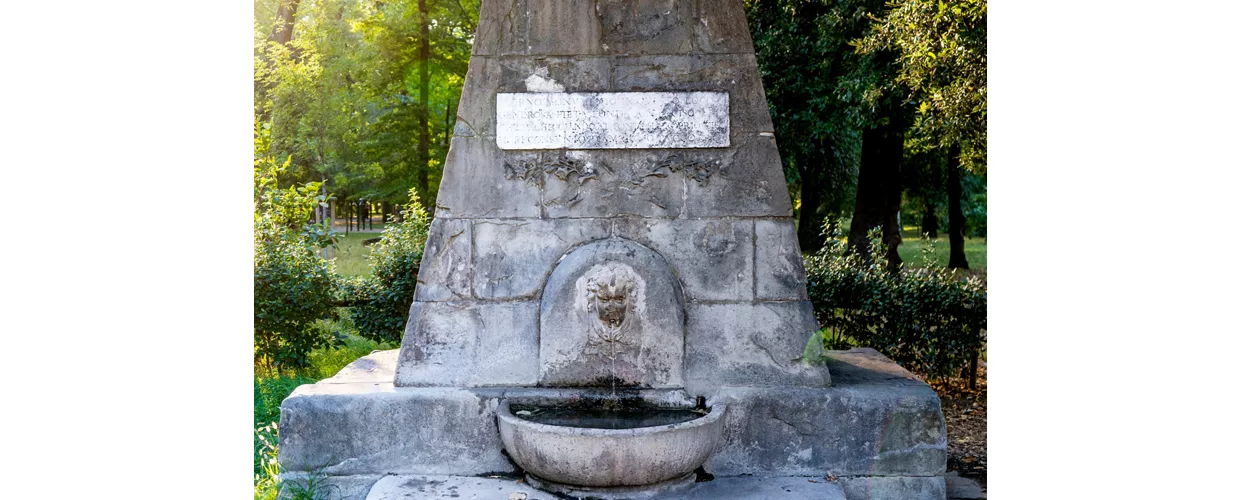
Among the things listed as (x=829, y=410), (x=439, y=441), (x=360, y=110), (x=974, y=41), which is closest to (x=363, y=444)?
(x=439, y=441)

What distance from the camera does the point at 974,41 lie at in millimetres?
5684

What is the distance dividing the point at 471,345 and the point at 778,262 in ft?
4.70

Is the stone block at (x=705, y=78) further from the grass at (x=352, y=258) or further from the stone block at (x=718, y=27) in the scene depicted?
the grass at (x=352, y=258)

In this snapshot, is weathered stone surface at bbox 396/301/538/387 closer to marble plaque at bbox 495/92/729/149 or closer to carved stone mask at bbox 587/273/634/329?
carved stone mask at bbox 587/273/634/329

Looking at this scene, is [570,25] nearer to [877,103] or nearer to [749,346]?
[749,346]

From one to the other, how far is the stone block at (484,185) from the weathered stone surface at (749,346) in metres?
0.90

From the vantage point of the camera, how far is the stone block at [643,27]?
12.2ft

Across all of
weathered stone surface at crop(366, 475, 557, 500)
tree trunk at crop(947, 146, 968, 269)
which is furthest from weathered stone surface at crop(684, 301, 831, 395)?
tree trunk at crop(947, 146, 968, 269)

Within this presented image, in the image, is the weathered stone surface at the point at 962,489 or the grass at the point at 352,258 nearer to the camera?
the weathered stone surface at the point at 962,489

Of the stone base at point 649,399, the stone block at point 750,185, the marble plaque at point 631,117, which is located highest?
the marble plaque at point 631,117

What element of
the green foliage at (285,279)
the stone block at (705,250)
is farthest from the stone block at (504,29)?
the green foliage at (285,279)

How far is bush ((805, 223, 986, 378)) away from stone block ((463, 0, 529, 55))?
396 centimetres

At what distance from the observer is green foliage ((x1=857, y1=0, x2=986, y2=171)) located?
18.7ft

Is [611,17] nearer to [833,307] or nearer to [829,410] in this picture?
[829,410]
